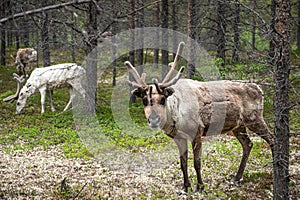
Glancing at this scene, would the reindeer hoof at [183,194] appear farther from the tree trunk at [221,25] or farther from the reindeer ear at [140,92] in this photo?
the tree trunk at [221,25]

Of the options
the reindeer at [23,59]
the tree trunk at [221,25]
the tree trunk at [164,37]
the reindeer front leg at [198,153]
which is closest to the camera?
the tree trunk at [221,25]

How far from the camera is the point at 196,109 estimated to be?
30.7 feet

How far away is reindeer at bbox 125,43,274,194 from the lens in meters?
→ 8.61

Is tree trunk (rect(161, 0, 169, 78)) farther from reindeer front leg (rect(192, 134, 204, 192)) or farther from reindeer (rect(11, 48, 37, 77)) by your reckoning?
reindeer front leg (rect(192, 134, 204, 192))

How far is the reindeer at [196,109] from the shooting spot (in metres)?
8.61

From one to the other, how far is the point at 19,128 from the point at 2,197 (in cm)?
897

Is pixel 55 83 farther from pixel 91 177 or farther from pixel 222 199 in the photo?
pixel 222 199

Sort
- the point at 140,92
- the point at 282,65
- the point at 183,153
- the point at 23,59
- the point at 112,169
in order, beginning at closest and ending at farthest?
the point at 282,65, the point at 140,92, the point at 183,153, the point at 112,169, the point at 23,59

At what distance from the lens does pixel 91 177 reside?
10898 millimetres

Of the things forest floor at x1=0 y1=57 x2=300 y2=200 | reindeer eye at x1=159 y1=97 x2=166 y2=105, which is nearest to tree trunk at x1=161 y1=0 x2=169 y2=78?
forest floor at x1=0 y1=57 x2=300 y2=200

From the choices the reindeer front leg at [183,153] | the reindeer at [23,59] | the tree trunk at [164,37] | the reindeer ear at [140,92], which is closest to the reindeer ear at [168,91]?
the reindeer ear at [140,92]

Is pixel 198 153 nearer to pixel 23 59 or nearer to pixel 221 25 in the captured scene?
pixel 221 25

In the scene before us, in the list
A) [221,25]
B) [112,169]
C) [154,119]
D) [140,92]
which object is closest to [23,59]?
[112,169]

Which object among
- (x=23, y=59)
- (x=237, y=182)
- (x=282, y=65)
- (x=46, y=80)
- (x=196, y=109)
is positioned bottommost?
(x=237, y=182)
